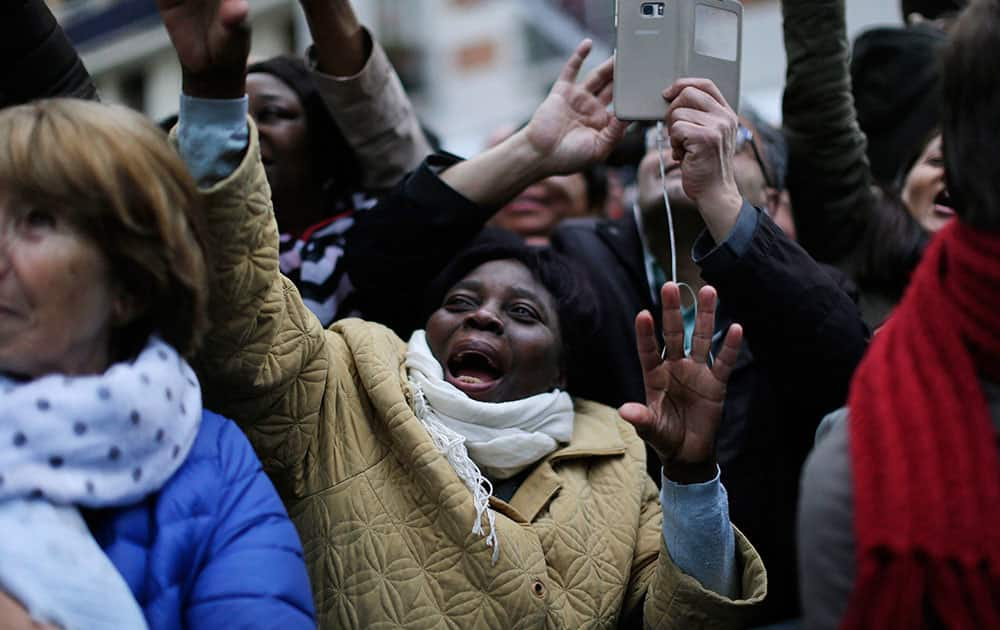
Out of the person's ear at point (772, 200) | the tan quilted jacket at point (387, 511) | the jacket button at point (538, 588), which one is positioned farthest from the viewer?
the person's ear at point (772, 200)

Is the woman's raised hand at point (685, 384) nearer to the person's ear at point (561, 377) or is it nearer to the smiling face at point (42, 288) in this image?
the person's ear at point (561, 377)

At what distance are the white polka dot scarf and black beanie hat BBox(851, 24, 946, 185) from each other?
2.87 metres

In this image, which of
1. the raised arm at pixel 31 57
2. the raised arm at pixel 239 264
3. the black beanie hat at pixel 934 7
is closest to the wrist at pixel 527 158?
the raised arm at pixel 239 264

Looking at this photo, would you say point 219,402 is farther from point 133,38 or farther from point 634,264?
point 133,38

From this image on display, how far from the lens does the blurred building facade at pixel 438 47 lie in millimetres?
17344

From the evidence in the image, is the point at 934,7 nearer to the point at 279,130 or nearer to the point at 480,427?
the point at 279,130

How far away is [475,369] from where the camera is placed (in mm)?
2500

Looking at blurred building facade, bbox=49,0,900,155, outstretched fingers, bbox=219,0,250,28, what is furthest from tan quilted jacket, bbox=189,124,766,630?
blurred building facade, bbox=49,0,900,155

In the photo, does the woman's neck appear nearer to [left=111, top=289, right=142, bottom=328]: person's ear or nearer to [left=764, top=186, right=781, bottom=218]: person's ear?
[left=764, top=186, right=781, bottom=218]: person's ear

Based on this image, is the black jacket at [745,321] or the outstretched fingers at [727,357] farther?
the black jacket at [745,321]

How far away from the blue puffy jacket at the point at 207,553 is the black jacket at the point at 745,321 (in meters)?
1.03

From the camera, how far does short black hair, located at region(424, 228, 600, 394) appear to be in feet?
8.70

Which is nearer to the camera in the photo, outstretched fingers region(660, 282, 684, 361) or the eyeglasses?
outstretched fingers region(660, 282, 684, 361)

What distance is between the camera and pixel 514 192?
2629 mm
